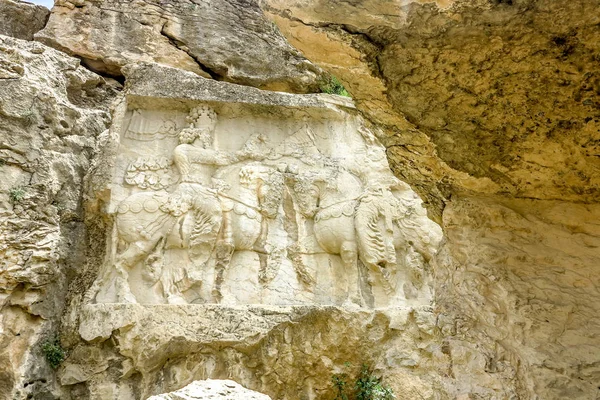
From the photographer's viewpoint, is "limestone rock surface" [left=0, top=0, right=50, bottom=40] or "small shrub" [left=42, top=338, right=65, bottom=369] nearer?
"small shrub" [left=42, top=338, right=65, bottom=369]

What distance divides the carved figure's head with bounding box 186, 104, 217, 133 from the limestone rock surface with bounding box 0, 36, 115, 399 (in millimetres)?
1205

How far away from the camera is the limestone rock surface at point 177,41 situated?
791cm

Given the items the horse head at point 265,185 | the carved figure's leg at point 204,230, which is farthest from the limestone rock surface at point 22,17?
the carved figure's leg at point 204,230

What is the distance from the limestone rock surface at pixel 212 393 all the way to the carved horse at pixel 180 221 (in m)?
3.40

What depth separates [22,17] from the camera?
8180mm

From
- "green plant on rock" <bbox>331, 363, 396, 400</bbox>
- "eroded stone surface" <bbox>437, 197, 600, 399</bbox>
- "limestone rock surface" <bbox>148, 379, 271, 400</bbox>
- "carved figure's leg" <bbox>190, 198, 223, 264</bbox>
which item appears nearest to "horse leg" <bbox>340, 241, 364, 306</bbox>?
"green plant on rock" <bbox>331, 363, 396, 400</bbox>

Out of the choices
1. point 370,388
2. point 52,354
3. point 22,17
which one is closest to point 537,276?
point 370,388

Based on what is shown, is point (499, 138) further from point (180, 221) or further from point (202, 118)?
point (202, 118)

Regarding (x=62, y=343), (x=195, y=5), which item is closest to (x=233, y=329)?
(x=62, y=343)

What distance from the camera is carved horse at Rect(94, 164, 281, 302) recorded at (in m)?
5.31

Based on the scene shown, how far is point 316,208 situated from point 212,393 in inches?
167

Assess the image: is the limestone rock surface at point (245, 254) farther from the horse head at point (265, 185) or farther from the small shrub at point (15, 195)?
the small shrub at point (15, 195)

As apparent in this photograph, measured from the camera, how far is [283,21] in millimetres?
1674

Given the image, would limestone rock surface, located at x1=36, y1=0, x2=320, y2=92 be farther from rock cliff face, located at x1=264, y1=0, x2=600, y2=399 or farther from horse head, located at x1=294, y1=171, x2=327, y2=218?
rock cliff face, located at x1=264, y1=0, x2=600, y2=399
